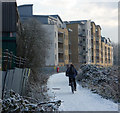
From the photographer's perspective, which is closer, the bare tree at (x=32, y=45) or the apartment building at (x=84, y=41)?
the bare tree at (x=32, y=45)

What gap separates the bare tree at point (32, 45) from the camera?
20.2 metres

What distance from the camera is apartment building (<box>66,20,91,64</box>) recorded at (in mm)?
65125

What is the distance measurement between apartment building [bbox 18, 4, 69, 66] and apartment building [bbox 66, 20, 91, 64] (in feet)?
23.7

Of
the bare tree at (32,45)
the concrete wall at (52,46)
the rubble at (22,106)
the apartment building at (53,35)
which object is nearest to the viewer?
the rubble at (22,106)

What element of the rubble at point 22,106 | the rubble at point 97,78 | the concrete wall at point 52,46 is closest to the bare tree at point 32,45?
the rubble at point 97,78

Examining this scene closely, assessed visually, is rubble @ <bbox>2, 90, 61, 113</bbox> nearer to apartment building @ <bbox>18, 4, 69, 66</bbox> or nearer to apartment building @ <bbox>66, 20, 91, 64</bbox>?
apartment building @ <bbox>18, 4, 69, 66</bbox>

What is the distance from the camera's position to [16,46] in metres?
21.8

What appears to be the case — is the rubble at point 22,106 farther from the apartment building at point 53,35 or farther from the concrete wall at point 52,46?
the concrete wall at point 52,46

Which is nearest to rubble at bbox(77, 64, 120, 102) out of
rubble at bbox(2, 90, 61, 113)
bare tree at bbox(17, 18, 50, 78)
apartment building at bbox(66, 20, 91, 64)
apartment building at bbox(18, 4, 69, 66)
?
bare tree at bbox(17, 18, 50, 78)

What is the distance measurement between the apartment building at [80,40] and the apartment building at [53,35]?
284 inches

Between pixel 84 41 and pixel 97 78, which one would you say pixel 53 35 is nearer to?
pixel 84 41

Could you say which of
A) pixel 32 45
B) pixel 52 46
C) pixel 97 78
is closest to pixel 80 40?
pixel 52 46

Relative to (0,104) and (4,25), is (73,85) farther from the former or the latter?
(4,25)

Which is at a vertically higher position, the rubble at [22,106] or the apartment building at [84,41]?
the apartment building at [84,41]
